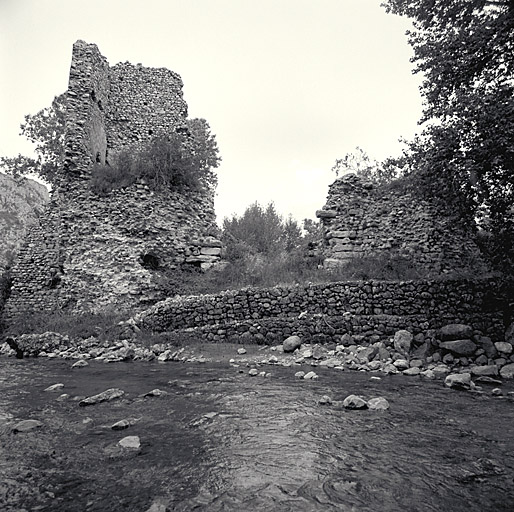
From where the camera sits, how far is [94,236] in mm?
13977

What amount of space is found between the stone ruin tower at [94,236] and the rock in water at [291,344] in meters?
5.98

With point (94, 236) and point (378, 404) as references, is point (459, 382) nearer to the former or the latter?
point (378, 404)

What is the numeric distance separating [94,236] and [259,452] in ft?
42.0

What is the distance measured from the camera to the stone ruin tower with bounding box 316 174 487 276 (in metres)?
12.4

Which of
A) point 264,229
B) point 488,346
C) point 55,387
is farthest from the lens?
point 264,229

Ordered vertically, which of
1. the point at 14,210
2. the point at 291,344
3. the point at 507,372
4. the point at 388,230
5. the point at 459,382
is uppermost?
the point at 14,210

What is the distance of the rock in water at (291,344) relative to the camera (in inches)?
352

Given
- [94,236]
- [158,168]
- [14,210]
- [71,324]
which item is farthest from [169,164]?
[14,210]

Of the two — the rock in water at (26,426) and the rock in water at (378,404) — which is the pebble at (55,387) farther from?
the rock in water at (378,404)

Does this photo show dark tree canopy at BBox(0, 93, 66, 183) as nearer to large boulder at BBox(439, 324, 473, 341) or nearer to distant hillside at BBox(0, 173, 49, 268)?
distant hillside at BBox(0, 173, 49, 268)

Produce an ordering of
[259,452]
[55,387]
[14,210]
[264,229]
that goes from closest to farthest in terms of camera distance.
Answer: [259,452] → [55,387] → [264,229] → [14,210]

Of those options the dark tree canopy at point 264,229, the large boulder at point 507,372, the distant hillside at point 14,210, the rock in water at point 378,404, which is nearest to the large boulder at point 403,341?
the large boulder at point 507,372

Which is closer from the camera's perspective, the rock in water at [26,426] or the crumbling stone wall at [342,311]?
the rock in water at [26,426]

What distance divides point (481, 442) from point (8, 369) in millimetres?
8310
